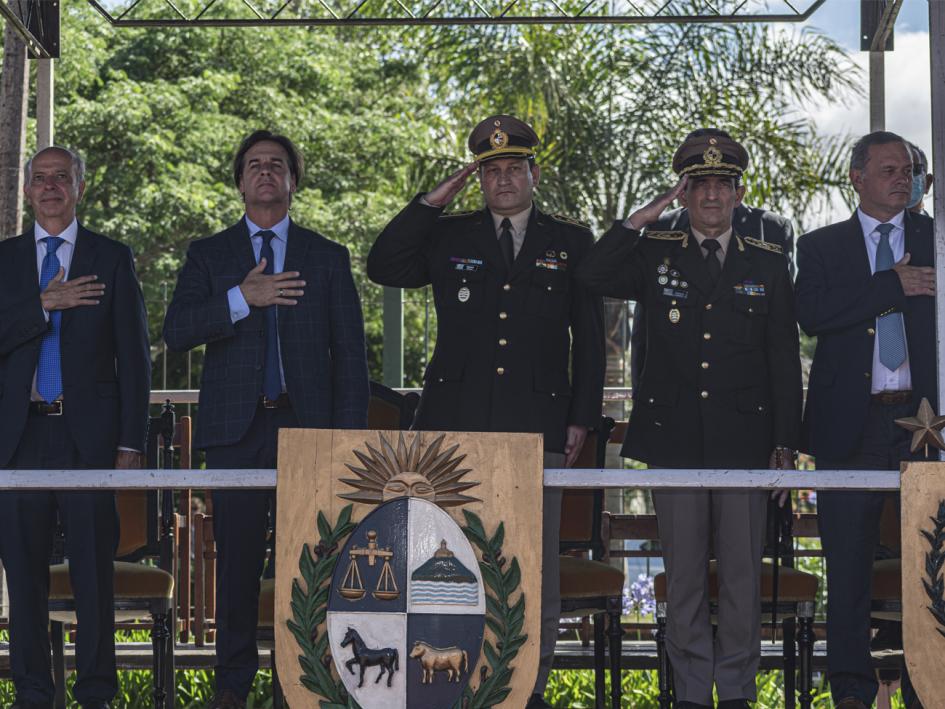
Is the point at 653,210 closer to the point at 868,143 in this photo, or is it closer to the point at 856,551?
the point at 868,143

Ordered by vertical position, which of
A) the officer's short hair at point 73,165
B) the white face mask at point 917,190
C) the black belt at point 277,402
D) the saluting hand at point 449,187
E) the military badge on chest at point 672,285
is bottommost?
the black belt at point 277,402

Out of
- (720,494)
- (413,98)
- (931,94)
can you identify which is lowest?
(720,494)

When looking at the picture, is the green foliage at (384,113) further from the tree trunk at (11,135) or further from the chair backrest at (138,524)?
the chair backrest at (138,524)

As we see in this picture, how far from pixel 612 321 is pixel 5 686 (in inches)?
301

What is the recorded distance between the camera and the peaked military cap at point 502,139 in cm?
442

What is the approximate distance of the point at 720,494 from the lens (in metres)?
4.22

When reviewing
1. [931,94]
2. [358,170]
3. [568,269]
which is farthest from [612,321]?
[931,94]

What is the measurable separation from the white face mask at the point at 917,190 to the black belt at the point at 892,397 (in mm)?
817

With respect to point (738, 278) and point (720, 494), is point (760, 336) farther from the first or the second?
point (720, 494)

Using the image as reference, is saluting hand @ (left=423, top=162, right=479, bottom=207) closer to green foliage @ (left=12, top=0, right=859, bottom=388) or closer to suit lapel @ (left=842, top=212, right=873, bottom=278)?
suit lapel @ (left=842, top=212, right=873, bottom=278)

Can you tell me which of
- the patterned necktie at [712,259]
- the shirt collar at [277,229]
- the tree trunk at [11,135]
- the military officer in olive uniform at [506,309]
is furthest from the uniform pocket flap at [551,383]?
the tree trunk at [11,135]

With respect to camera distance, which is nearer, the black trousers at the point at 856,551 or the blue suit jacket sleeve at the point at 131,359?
the black trousers at the point at 856,551

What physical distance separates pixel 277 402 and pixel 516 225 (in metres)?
0.96

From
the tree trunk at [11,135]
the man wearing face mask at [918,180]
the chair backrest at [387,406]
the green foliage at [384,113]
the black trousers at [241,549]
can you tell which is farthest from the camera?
the green foliage at [384,113]
